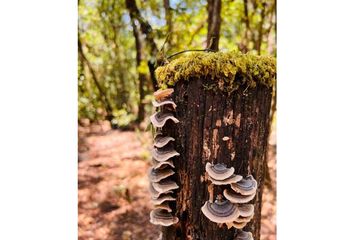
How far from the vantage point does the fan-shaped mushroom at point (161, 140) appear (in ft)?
4.97

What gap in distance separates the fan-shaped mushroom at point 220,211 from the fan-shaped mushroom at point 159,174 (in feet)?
0.60

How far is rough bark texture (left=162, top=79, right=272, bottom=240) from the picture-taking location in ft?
4.89

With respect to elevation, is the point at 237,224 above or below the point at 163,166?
below

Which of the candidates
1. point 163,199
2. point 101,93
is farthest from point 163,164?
point 101,93

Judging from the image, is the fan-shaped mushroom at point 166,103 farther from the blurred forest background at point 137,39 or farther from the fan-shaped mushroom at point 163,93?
the blurred forest background at point 137,39

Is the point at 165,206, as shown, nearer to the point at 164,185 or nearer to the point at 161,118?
the point at 164,185

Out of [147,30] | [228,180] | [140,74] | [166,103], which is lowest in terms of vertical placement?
[228,180]

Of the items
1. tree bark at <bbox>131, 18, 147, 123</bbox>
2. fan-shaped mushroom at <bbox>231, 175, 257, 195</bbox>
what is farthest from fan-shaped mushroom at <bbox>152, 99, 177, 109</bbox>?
tree bark at <bbox>131, 18, 147, 123</bbox>

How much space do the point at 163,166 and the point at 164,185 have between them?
0.08m

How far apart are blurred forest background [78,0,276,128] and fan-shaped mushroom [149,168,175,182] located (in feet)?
6.10

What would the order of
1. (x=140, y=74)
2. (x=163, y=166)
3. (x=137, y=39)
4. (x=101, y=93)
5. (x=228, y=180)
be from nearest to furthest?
1. (x=228, y=180)
2. (x=163, y=166)
3. (x=137, y=39)
4. (x=101, y=93)
5. (x=140, y=74)

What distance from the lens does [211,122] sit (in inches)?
58.6

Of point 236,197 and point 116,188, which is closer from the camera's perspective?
point 236,197
